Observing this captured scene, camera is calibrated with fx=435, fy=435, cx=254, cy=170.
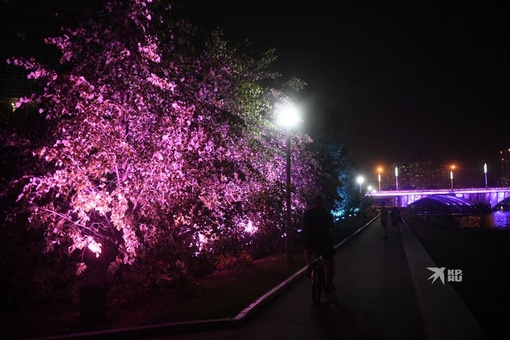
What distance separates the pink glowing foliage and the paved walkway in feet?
7.92

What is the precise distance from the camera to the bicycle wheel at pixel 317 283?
354 inches

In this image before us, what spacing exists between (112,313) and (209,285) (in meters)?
2.95

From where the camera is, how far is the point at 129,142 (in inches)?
392

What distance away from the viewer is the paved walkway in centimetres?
696

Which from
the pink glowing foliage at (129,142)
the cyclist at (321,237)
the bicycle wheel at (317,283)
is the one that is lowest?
the bicycle wheel at (317,283)

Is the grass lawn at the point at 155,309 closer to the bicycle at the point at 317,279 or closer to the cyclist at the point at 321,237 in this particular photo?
the bicycle at the point at 317,279

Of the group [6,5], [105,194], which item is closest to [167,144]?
[105,194]

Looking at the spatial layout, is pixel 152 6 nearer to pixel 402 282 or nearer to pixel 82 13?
pixel 82 13

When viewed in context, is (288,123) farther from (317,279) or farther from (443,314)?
(443,314)

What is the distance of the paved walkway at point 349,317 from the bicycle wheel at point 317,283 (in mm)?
174

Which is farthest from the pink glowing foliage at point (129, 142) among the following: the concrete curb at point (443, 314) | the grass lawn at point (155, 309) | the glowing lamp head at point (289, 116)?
the concrete curb at point (443, 314)

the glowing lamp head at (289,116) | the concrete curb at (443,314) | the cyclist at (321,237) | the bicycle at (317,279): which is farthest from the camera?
the glowing lamp head at (289,116)

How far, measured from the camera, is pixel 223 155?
35.0 feet

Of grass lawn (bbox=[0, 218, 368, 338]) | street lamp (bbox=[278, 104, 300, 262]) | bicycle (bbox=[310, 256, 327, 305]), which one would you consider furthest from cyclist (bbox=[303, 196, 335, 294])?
street lamp (bbox=[278, 104, 300, 262])
